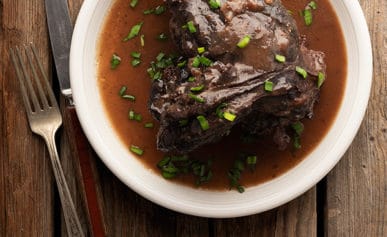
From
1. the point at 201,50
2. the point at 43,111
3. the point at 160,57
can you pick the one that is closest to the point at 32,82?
the point at 43,111

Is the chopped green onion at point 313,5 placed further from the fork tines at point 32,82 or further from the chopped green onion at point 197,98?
the fork tines at point 32,82

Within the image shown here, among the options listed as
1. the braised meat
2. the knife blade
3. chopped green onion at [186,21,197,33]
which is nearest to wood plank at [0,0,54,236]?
the knife blade

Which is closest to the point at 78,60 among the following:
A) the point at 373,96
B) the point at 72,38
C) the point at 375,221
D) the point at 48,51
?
the point at 72,38

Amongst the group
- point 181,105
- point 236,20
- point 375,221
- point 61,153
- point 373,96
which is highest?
point 236,20

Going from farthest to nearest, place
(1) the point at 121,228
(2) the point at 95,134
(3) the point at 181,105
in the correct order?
(1) the point at 121,228 → (2) the point at 95,134 → (3) the point at 181,105

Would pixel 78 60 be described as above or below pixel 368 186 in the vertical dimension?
above

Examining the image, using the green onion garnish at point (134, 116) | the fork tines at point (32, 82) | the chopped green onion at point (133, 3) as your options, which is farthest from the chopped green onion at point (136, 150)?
the chopped green onion at point (133, 3)

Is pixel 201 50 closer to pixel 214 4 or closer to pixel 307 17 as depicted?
pixel 214 4

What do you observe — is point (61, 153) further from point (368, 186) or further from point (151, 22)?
point (368, 186)

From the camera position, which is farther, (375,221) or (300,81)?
(375,221)
